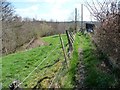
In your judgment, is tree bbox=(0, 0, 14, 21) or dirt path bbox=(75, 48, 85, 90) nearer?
dirt path bbox=(75, 48, 85, 90)

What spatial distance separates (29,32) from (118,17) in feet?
128

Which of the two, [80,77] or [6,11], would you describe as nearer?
[80,77]

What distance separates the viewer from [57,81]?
815 cm

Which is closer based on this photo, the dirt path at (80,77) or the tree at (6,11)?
the dirt path at (80,77)

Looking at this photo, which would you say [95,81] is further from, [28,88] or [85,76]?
[28,88]

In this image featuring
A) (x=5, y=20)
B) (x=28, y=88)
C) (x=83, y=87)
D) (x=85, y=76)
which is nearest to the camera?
(x=83, y=87)

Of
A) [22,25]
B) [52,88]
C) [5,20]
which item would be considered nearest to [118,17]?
[52,88]

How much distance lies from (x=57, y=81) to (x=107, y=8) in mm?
2731

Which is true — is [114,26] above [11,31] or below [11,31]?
above

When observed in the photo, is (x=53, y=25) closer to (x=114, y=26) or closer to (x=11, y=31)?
(x=11, y=31)

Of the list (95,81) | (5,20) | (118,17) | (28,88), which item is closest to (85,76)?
(95,81)

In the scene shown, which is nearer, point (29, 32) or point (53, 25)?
point (29, 32)

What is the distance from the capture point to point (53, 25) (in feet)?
218

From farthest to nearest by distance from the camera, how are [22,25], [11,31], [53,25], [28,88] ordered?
[53,25], [22,25], [11,31], [28,88]
